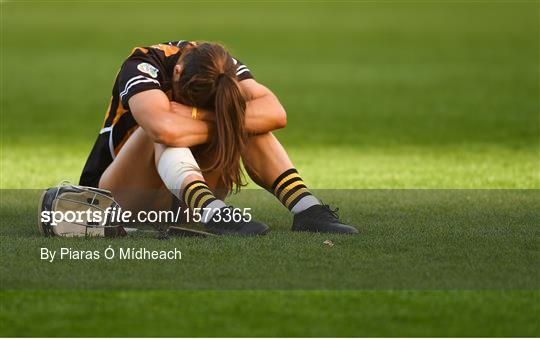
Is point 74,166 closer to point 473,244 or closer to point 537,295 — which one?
point 473,244

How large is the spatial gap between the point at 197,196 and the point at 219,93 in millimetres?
462

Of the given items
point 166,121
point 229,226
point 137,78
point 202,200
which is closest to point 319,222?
point 229,226

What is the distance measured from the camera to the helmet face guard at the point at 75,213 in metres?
5.43

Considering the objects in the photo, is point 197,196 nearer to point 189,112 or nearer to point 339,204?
point 189,112

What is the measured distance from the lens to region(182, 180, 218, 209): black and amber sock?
5.36 meters

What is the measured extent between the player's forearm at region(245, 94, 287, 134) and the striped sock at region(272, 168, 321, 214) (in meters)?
0.24

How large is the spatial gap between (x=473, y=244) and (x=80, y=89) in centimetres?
1064

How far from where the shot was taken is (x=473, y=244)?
5426 mm

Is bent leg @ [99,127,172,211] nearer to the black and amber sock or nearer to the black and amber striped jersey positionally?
the black and amber striped jersey

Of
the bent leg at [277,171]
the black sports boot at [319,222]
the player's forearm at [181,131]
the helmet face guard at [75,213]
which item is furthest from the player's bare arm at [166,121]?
the black sports boot at [319,222]

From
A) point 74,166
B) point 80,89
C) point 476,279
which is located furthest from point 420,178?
point 80,89

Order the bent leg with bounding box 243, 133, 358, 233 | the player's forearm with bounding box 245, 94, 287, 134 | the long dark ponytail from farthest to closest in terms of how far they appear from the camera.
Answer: the bent leg with bounding box 243, 133, 358, 233, the player's forearm with bounding box 245, 94, 287, 134, the long dark ponytail

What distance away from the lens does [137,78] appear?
18.2ft

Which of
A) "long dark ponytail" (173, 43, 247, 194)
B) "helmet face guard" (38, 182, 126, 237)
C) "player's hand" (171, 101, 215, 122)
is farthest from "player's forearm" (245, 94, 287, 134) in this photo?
"helmet face guard" (38, 182, 126, 237)
